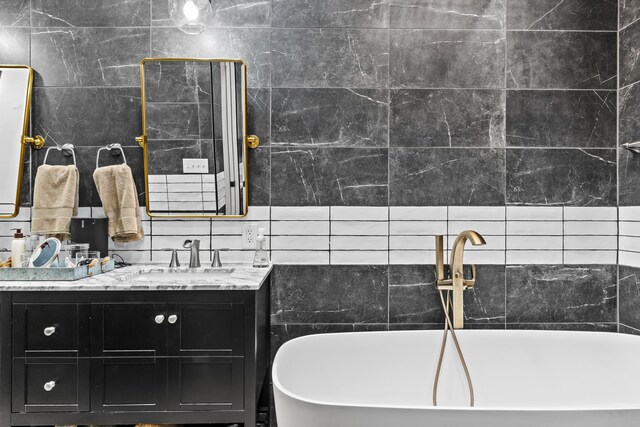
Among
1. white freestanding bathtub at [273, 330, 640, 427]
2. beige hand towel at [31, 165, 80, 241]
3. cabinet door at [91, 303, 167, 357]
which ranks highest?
beige hand towel at [31, 165, 80, 241]

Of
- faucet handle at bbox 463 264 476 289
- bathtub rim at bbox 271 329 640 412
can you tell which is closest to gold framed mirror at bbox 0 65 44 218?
bathtub rim at bbox 271 329 640 412

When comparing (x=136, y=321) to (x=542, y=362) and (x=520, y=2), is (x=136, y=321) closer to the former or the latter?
(x=542, y=362)

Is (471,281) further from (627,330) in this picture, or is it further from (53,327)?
(53,327)

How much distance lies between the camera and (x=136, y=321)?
1.69 meters

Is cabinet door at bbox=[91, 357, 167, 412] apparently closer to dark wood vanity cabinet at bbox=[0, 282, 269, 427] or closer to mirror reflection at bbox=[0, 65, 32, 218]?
dark wood vanity cabinet at bbox=[0, 282, 269, 427]

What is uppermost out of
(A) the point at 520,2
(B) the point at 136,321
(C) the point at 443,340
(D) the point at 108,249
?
(A) the point at 520,2

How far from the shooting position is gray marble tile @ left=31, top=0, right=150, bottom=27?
2.21 meters

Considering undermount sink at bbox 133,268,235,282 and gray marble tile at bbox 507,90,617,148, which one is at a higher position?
gray marble tile at bbox 507,90,617,148

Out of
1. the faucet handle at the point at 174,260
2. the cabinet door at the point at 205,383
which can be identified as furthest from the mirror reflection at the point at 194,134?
the cabinet door at the point at 205,383

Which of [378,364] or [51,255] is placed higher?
[51,255]

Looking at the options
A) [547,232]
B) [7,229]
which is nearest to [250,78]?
[7,229]

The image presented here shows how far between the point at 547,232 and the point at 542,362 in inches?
24.9

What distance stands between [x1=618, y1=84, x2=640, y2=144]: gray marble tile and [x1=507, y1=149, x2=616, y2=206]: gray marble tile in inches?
4.3

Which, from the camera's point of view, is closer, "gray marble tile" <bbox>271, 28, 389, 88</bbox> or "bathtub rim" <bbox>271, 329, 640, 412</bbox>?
"bathtub rim" <bbox>271, 329, 640, 412</bbox>
